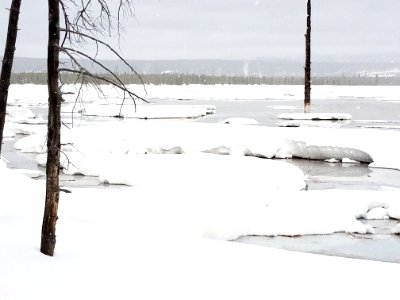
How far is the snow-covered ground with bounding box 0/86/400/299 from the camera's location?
4980mm

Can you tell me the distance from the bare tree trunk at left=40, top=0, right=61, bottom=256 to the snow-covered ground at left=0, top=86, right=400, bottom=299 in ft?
1.59

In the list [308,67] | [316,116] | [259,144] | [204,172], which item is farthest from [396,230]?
[308,67]

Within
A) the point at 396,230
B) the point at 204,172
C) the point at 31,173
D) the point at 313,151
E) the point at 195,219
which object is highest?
the point at 313,151

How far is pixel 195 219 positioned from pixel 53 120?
3.69 metres

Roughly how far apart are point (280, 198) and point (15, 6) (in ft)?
19.3

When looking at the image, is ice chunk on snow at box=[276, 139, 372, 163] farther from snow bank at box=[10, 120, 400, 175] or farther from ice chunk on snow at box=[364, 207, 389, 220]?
ice chunk on snow at box=[364, 207, 389, 220]

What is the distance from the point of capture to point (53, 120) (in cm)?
518

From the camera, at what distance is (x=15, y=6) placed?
852cm

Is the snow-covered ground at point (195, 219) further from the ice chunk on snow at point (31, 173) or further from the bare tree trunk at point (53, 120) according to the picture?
the ice chunk on snow at point (31, 173)

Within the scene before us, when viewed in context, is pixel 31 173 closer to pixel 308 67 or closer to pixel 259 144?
pixel 259 144

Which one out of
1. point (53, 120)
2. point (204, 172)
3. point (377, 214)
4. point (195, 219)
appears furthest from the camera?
point (204, 172)

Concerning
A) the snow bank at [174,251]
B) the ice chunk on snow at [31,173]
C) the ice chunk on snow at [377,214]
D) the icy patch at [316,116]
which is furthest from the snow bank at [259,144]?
the icy patch at [316,116]

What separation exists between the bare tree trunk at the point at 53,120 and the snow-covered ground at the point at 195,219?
484 millimetres

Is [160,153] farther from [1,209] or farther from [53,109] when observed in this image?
[53,109]
